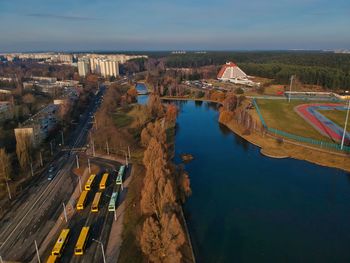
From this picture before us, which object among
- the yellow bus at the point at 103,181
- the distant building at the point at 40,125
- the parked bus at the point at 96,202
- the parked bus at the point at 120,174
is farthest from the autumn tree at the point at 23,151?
the parked bus at the point at 96,202

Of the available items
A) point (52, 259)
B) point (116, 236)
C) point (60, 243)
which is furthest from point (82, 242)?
point (116, 236)

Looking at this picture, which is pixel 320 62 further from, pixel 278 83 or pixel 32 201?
pixel 32 201

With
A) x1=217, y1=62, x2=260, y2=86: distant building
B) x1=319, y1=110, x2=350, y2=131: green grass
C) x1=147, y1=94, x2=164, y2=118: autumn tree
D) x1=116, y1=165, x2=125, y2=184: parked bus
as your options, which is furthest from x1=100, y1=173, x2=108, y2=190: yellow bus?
x1=217, y1=62, x2=260, y2=86: distant building

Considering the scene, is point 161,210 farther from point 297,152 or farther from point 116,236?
point 297,152

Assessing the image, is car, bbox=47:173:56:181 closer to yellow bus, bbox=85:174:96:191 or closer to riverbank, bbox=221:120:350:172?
yellow bus, bbox=85:174:96:191

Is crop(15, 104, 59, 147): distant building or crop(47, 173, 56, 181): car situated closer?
crop(47, 173, 56, 181): car

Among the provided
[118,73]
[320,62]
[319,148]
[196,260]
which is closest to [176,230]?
[196,260]
